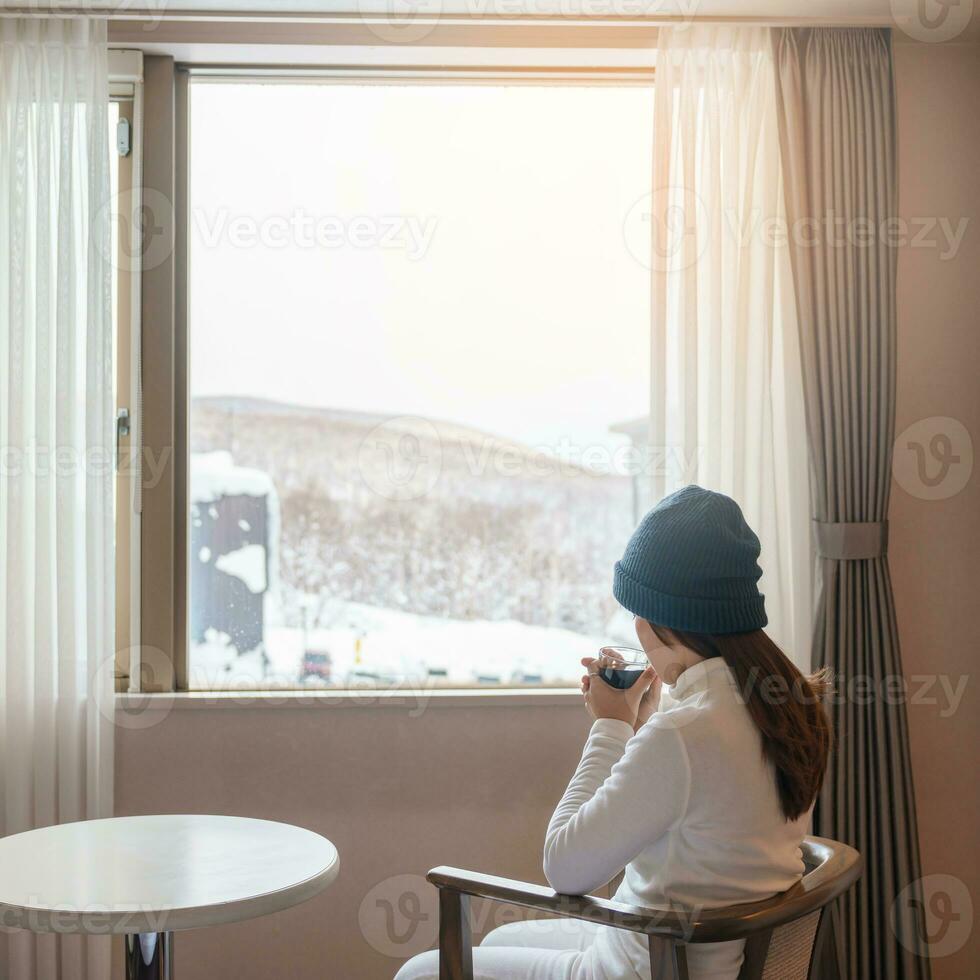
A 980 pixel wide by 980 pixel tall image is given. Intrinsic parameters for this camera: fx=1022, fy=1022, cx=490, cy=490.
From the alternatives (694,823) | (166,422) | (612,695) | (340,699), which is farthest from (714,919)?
(166,422)

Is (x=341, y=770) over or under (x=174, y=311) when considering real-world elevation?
under

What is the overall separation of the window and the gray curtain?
43 centimetres

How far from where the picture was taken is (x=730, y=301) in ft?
8.38

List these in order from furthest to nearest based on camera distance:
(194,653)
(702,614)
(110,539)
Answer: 1. (194,653)
2. (110,539)
3. (702,614)

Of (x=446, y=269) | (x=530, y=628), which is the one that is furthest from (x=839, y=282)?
(x=530, y=628)

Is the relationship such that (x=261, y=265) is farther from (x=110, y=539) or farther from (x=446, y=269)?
(x=110, y=539)

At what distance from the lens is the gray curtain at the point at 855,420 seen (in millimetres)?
2482

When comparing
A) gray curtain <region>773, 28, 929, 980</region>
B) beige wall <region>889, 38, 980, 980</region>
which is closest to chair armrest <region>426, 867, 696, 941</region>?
gray curtain <region>773, 28, 929, 980</region>

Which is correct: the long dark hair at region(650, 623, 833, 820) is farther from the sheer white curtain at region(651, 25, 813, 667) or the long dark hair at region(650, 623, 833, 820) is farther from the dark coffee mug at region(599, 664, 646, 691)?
the sheer white curtain at region(651, 25, 813, 667)

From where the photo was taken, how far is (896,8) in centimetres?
252

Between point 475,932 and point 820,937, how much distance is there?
1237mm

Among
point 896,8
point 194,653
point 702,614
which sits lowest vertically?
point 194,653

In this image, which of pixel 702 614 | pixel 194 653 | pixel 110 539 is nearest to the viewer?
pixel 702 614

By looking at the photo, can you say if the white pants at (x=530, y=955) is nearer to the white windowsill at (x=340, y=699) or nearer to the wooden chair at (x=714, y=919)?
the wooden chair at (x=714, y=919)
